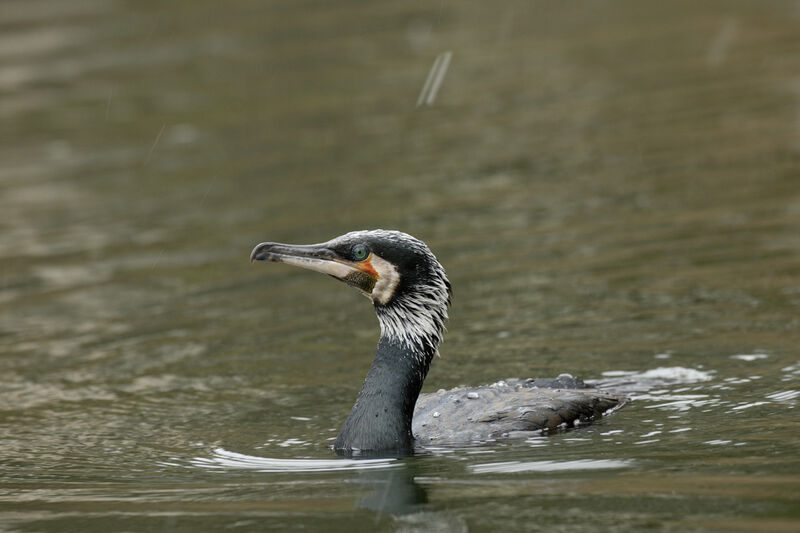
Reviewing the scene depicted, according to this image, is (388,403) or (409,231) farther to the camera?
(409,231)

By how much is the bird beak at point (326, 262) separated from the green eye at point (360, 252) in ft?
0.12

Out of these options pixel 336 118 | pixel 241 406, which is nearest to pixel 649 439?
pixel 241 406

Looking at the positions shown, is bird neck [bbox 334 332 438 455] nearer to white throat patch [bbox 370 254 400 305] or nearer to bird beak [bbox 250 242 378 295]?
white throat patch [bbox 370 254 400 305]

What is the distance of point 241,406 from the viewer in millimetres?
9672

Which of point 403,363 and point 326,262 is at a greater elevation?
point 326,262

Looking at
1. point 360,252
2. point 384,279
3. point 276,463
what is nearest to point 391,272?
point 384,279

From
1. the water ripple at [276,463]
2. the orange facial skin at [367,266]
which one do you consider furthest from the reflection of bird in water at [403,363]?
the water ripple at [276,463]

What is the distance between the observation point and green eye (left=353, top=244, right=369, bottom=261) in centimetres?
787

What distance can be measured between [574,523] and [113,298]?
7.72m

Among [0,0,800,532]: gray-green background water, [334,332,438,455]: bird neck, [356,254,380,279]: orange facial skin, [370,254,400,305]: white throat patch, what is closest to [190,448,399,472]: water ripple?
A: [0,0,800,532]: gray-green background water

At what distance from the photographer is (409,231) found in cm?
1391

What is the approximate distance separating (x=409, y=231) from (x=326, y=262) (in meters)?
6.08

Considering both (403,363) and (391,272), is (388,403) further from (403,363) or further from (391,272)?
(391,272)

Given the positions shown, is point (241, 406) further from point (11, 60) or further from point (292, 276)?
point (11, 60)
